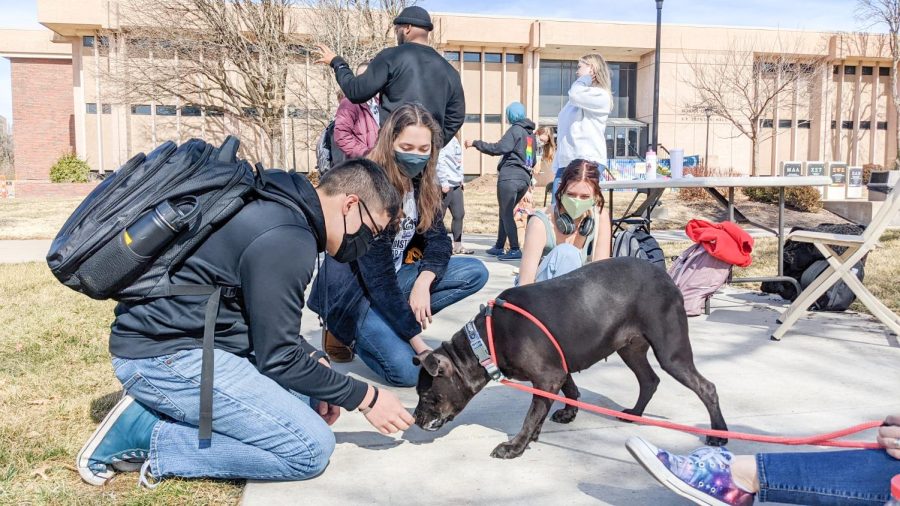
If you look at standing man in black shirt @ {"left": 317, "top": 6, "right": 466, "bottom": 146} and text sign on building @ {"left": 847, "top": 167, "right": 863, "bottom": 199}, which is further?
text sign on building @ {"left": 847, "top": 167, "right": 863, "bottom": 199}

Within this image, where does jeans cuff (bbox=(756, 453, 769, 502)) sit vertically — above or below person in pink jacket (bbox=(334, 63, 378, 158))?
below

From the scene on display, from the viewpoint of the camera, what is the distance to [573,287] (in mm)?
3090

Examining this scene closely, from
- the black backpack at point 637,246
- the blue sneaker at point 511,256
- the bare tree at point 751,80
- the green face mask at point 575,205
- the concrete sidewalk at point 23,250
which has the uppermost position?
the bare tree at point 751,80

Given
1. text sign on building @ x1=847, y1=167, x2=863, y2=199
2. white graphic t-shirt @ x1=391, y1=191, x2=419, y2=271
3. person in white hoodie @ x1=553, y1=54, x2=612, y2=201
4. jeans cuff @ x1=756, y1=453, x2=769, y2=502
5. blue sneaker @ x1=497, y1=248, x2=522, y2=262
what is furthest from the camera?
text sign on building @ x1=847, y1=167, x2=863, y2=199

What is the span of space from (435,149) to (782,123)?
40.7m

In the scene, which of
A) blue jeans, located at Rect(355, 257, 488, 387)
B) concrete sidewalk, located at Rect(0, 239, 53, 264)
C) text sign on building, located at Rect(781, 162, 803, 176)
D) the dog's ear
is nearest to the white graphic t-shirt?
blue jeans, located at Rect(355, 257, 488, 387)

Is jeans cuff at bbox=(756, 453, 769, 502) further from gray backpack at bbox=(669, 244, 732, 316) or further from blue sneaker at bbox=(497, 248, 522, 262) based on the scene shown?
blue sneaker at bbox=(497, 248, 522, 262)

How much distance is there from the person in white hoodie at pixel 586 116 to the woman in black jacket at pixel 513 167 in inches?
72.0

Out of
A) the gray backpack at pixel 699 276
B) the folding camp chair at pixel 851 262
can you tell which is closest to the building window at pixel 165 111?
the gray backpack at pixel 699 276

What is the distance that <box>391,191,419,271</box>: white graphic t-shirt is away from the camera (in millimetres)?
4004

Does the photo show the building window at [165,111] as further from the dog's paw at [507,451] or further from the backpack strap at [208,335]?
the dog's paw at [507,451]

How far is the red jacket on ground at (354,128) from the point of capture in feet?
15.7

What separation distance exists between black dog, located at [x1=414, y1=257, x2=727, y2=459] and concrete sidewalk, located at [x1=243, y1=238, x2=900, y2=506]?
0.35 ft

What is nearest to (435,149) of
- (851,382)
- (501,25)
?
(851,382)
